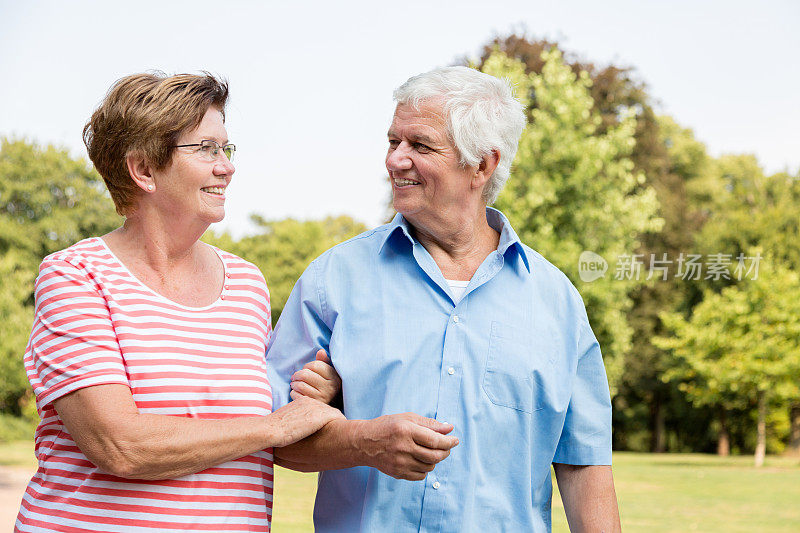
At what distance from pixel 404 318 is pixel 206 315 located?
0.58m

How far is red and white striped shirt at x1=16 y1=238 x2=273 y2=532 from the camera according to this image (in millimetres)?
2098

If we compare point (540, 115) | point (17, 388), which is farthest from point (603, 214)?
point (17, 388)

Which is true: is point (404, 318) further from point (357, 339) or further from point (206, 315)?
point (206, 315)

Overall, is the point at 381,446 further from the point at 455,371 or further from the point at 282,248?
the point at 282,248

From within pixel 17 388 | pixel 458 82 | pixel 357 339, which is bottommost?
pixel 17 388

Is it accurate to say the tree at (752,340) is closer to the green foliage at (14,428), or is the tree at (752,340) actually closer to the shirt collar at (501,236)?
the green foliage at (14,428)

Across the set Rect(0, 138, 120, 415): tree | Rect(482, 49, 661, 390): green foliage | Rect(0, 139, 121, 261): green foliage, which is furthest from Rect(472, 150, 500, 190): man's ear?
Rect(0, 139, 121, 261): green foliage

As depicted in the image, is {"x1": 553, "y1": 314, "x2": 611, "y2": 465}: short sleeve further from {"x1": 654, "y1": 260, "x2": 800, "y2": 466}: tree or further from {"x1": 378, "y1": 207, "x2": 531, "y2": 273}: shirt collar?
{"x1": 654, "y1": 260, "x2": 800, "y2": 466}: tree

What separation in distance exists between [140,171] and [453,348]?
40.8 inches

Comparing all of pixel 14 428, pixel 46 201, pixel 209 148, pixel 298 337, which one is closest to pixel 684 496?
pixel 298 337

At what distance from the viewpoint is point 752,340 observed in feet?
74.0

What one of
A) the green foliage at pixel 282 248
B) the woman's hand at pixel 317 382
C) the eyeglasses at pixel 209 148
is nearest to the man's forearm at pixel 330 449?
the woman's hand at pixel 317 382

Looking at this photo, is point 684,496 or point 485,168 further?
point 684,496

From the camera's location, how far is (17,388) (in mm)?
18938
